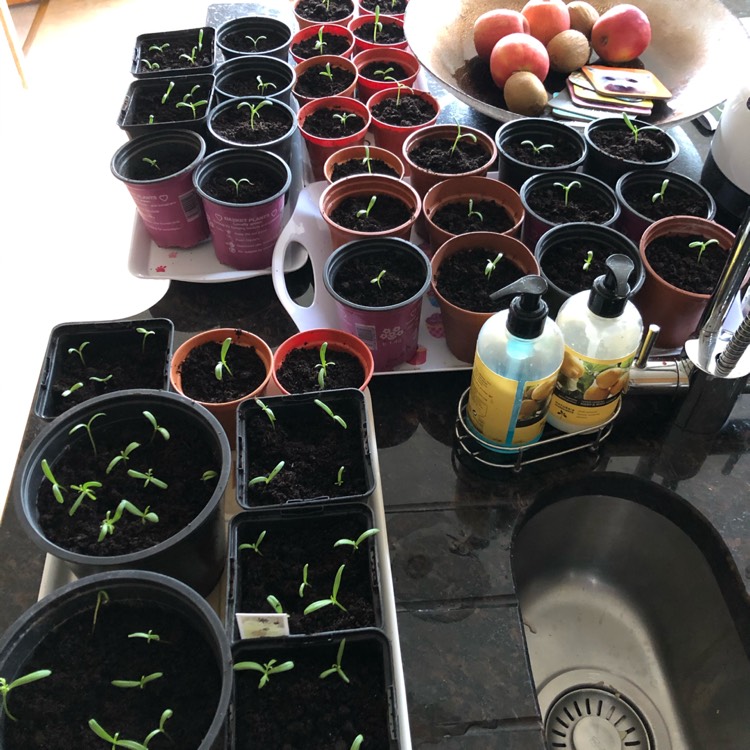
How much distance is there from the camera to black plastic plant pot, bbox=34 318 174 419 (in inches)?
35.8

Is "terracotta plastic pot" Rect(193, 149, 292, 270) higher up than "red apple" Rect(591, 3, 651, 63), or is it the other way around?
"red apple" Rect(591, 3, 651, 63)

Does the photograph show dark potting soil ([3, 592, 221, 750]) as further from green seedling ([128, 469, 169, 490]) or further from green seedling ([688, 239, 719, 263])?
green seedling ([688, 239, 719, 263])

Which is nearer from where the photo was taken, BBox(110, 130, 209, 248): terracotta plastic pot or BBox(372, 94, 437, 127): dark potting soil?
BBox(110, 130, 209, 248): terracotta plastic pot

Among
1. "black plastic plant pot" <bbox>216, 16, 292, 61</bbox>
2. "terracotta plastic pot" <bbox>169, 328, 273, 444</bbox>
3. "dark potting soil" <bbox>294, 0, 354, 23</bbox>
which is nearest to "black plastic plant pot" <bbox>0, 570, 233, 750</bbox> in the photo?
"terracotta plastic pot" <bbox>169, 328, 273, 444</bbox>

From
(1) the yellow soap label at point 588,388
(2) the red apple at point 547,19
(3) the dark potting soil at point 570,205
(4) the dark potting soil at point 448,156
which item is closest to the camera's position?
(1) the yellow soap label at point 588,388

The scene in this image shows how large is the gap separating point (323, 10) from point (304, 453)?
4.95ft

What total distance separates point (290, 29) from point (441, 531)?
1451 millimetres

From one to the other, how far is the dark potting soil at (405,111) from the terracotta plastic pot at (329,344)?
665 mm

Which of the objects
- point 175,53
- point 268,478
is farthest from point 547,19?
point 268,478

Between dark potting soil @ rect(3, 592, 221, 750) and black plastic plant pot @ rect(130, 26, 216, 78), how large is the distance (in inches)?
50.8

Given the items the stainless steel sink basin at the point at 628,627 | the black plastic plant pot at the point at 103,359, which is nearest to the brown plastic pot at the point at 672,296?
the stainless steel sink basin at the point at 628,627

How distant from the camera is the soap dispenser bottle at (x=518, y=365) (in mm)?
735

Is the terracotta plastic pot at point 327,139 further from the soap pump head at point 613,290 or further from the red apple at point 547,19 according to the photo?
the soap pump head at point 613,290

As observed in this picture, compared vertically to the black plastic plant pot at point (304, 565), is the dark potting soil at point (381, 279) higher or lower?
higher
